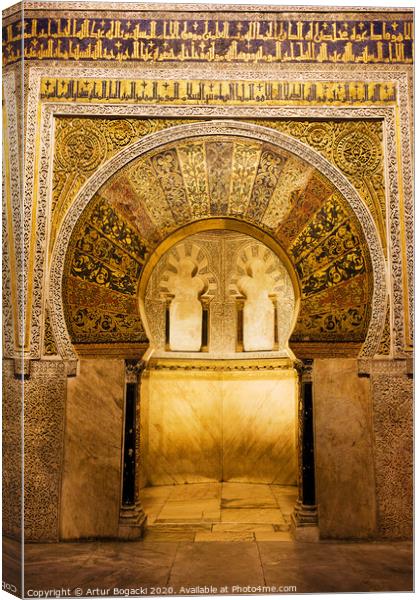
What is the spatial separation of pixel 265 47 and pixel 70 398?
9.35 ft

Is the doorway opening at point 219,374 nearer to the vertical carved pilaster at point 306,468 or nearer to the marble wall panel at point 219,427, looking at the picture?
the marble wall panel at point 219,427

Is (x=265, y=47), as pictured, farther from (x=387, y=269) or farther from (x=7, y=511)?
(x=7, y=511)

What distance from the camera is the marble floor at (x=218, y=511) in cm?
436

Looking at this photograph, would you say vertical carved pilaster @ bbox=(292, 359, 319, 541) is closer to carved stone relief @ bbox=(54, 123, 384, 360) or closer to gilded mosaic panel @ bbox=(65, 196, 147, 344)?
carved stone relief @ bbox=(54, 123, 384, 360)

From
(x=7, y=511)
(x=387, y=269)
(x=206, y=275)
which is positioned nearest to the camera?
(x=7, y=511)

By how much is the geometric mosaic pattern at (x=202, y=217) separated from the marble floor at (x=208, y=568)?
4.71ft

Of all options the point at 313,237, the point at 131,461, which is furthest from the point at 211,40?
the point at 131,461

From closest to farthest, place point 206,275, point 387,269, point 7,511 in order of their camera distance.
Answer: point 7,511 → point 387,269 → point 206,275

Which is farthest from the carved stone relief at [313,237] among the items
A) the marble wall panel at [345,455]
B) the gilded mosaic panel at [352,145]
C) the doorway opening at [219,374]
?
the doorway opening at [219,374]

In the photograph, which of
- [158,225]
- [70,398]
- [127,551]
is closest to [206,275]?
[158,225]

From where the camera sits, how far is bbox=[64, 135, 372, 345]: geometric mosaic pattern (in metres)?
4.16

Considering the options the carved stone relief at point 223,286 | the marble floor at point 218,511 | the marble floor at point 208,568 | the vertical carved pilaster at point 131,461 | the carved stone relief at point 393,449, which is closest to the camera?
the marble floor at point 208,568

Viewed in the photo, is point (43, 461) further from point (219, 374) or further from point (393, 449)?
point (219, 374)

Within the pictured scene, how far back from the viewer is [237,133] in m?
4.20
